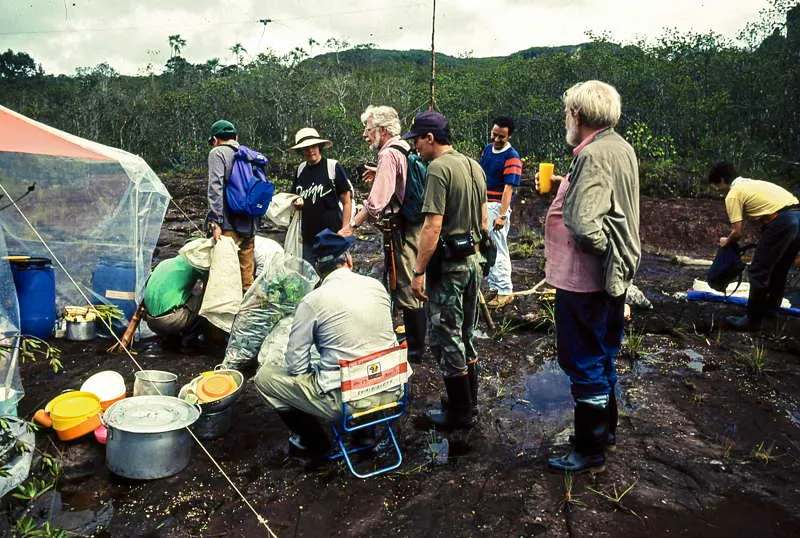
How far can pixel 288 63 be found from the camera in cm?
3616

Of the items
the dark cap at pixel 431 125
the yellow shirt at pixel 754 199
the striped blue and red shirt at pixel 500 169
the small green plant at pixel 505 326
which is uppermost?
the dark cap at pixel 431 125

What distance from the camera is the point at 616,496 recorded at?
9.71ft

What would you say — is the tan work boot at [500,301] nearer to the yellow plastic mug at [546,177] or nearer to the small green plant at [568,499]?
the yellow plastic mug at [546,177]

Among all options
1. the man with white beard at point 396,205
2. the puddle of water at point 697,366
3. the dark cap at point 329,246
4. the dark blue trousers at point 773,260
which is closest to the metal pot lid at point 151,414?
the dark cap at point 329,246

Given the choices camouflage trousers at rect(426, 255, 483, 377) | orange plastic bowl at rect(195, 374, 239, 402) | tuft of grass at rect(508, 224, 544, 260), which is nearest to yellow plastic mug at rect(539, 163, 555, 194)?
camouflage trousers at rect(426, 255, 483, 377)

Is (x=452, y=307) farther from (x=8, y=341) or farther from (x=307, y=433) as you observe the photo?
(x=8, y=341)

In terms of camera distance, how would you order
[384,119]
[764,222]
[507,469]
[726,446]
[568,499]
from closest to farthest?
1. [568,499]
2. [507,469]
3. [726,446]
4. [384,119]
5. [764,222]

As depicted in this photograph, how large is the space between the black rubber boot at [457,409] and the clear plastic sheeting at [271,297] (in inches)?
55.5

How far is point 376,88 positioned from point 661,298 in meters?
24.0

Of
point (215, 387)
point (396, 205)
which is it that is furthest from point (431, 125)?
point (215, 387)

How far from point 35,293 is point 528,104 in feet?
65.0

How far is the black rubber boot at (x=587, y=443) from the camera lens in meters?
3.05

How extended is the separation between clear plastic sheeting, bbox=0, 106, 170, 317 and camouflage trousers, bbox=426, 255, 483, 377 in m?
3.45

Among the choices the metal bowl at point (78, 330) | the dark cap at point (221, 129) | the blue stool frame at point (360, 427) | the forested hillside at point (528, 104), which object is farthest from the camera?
the forested hillside at point (528, 104)
